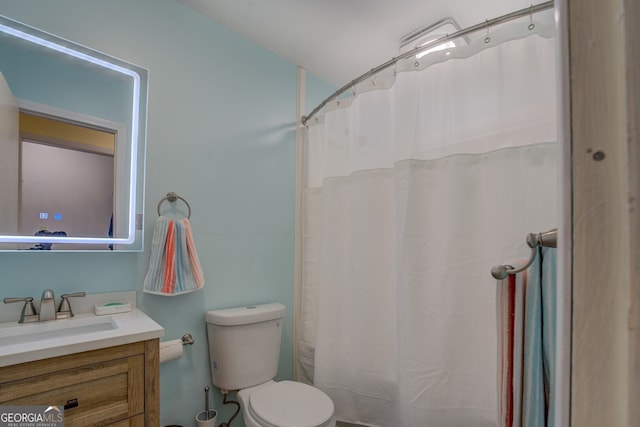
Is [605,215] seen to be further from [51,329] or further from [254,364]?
[254,364]

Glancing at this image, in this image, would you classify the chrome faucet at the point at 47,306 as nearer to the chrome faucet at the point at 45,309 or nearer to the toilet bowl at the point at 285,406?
the chrome faucet at the point at 45,309

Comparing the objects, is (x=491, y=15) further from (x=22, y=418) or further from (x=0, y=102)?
(x=22, y=418)

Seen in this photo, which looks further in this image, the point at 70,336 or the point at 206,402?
the point at 206,402

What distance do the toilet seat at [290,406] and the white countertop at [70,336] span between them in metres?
0.58

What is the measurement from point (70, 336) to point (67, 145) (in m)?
0.79

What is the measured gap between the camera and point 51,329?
1090 millimetres

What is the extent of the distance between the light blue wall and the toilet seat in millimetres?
386

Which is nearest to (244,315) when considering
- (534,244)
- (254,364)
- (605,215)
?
(254,364)

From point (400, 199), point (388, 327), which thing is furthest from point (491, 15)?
point (388, 327)

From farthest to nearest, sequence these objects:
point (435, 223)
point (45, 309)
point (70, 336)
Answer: point (435, 223) < point (45, 309) < point (70, 336)

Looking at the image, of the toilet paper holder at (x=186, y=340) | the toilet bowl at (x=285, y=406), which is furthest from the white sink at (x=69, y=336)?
the toilet bowl at (x=285, y=406)

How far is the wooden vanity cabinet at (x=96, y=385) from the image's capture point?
0.82 m

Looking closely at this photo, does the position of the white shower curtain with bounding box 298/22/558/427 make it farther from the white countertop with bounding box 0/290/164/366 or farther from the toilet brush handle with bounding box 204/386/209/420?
the white countertop with bounding box 0/290/164/366

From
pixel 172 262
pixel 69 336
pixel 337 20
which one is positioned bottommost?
pixel 69 336
